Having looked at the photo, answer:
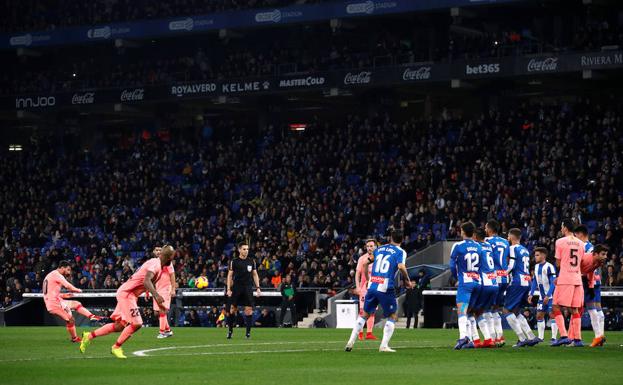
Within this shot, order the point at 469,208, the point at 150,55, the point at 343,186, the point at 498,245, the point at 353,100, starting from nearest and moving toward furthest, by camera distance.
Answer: the point at 498,245 < the point at 469,208 < the point at 343,186 < the point at 353,100 < the point at 150,55

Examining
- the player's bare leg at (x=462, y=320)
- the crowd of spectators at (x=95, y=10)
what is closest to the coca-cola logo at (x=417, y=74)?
the crowd of spectators at (x=95, y=10)

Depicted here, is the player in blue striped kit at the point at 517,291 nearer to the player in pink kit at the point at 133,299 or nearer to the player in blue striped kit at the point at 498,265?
the player in blue striped kit at the point at 498,265

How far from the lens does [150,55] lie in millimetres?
65500

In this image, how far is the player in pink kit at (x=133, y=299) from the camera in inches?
756

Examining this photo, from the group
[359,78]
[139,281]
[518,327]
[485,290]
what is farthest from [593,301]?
[359,78]

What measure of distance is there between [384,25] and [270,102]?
8.14m

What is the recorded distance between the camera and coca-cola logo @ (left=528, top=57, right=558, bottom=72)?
1863 inches

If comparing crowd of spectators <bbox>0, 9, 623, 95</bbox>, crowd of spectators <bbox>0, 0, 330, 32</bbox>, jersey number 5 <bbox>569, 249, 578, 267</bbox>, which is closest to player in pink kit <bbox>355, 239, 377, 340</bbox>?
jersey number 5 <bbox>569, 249, 578, 267</bbox>

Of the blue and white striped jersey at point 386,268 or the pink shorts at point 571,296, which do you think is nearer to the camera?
the blue and white striped jersey at point 386,268

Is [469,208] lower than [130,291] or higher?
higher

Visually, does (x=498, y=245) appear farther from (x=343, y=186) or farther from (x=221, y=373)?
(x=343, y=186)

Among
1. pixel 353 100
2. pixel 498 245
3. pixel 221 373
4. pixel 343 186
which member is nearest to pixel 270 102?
pixel 353 100

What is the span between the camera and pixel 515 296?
22.3 meters

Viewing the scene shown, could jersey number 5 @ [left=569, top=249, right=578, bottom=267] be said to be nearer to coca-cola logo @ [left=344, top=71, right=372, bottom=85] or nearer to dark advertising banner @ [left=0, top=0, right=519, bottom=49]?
dark advertising banner @ [left=0, top=0, right=519, bottom=49]
